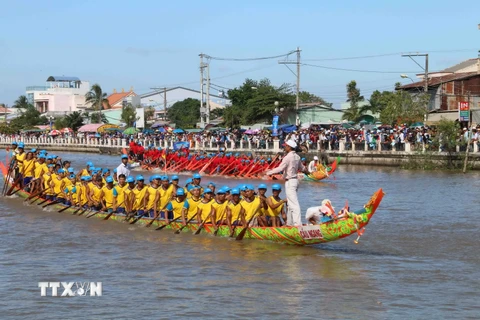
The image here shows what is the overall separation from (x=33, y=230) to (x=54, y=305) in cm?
765

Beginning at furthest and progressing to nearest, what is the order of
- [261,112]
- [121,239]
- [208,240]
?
1. [261,112]
2. [121,239]
3. [208,240]

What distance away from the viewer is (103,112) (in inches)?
3484

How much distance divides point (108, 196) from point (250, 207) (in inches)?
204

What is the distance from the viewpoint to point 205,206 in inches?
599

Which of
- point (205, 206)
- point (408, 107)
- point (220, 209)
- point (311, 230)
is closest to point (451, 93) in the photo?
point (408, 107)

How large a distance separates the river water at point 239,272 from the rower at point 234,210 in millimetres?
460

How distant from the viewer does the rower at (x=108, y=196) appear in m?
17.6

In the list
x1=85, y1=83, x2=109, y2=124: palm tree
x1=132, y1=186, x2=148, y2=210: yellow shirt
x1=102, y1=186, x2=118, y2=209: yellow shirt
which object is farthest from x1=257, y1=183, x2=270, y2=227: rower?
x1=85, y1=83, x2=109, y2=124: palm tree

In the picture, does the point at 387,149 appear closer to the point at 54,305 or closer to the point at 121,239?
the point at 121,239

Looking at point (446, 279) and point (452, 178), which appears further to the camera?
Result: point (452, 178)

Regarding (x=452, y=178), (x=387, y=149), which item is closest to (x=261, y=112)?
(x=387, y=149)

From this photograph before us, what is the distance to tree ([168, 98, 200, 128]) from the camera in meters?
74.8

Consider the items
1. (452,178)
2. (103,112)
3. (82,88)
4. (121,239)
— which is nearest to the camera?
(121,239)

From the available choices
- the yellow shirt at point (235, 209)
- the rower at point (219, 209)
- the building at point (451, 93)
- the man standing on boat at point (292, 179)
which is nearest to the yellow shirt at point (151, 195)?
the rower at point (219, 209)
